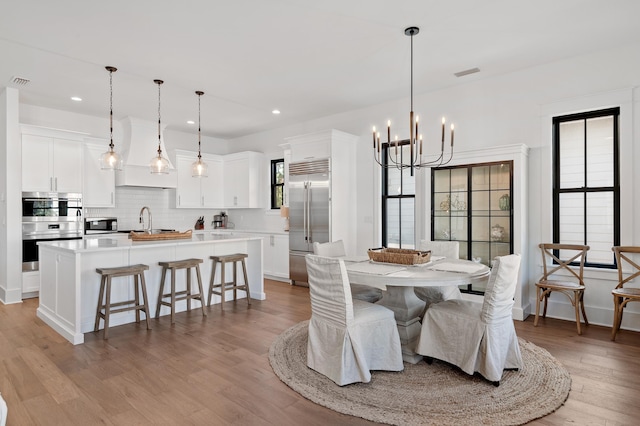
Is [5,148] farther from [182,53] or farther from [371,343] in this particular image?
[371,343]

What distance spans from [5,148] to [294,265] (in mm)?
4477

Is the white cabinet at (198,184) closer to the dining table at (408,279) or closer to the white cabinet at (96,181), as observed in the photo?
the white cabinet at (96,181)

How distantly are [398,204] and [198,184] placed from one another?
4158mm

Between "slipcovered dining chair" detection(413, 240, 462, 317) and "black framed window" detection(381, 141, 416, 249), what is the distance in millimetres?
1285

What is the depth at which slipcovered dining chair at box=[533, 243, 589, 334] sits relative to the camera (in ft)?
13.3

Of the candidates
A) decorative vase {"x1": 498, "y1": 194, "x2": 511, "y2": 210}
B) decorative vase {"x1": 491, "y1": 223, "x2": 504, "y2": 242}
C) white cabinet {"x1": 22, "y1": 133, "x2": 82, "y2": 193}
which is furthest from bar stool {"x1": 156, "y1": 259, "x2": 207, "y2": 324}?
decorative vase {"x1": 498, "y1": 194, "x2": 511, "y2": 210}

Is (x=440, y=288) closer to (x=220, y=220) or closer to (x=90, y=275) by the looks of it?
(x=90, y=275)

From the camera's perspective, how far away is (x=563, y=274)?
4.41 metres

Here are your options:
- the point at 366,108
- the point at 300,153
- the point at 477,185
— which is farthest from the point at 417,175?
the point at 300,153

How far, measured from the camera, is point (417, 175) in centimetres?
541

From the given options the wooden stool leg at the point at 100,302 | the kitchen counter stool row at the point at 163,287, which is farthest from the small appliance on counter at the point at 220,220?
the wooden stool leg at the point at 100,302

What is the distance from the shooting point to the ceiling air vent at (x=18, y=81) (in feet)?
15.7

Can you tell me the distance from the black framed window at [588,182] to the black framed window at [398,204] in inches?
72.0

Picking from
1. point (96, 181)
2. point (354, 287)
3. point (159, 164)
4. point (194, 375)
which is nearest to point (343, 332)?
point (194, 375)
